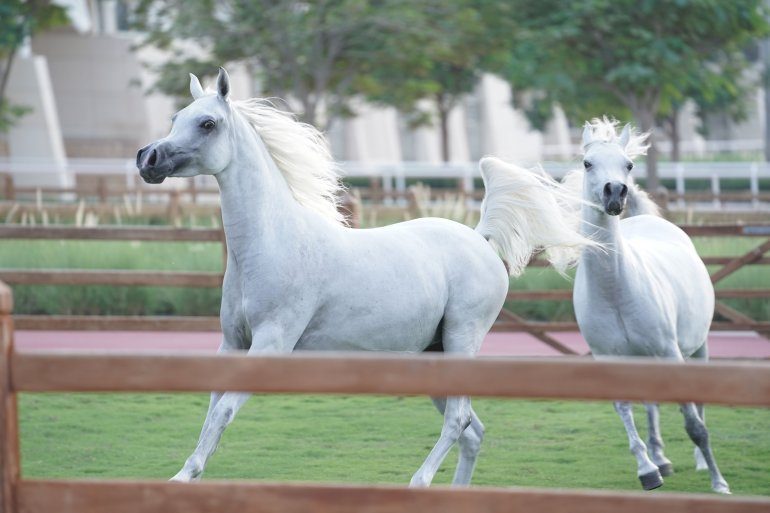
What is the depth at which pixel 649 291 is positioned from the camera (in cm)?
725

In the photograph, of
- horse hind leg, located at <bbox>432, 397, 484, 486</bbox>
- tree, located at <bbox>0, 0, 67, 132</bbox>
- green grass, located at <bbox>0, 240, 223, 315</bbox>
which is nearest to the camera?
horse hind leg, located at <bbox>432, 397, 484, 486</bbox>

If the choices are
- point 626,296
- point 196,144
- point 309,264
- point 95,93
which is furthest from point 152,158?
→ point 95,93

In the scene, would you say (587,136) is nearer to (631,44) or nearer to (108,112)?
(631,44)

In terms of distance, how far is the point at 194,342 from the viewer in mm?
13094

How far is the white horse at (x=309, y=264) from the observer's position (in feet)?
18.6

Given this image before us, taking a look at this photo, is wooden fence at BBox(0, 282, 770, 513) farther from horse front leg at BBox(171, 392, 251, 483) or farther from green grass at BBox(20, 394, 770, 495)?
green grass at BBox(20, 394, 770, 495)

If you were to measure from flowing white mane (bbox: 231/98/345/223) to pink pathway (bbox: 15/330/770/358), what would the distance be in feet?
20.0

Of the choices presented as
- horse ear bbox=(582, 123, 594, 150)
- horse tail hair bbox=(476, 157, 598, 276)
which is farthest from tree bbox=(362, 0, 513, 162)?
horse tail hair bbox=(476, 157, 598, 276)

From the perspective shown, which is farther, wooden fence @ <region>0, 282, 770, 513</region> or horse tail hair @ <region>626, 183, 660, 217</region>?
horse tail hair @ <region>626, 183, 660, 217</region>

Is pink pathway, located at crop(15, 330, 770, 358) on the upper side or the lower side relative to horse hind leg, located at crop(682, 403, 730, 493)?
lower

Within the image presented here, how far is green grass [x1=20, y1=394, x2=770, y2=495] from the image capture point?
7.23 metres

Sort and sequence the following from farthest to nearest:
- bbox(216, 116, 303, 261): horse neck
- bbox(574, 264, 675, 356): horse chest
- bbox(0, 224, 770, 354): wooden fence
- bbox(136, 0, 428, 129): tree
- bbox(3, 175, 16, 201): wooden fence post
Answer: bbox(3, 175, 16, 201): wooden fence post, bbox(136, 0, 428, 129): tree, bbox(0, 224, 770, 354): wooden fence, bbox(574, 264, 675, 356): horse chest, bbox(216, 116, 303, 261): horse neck

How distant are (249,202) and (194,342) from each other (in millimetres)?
7462

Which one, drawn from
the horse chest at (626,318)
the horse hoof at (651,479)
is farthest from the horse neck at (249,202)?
the horse hoof at (651,479)
